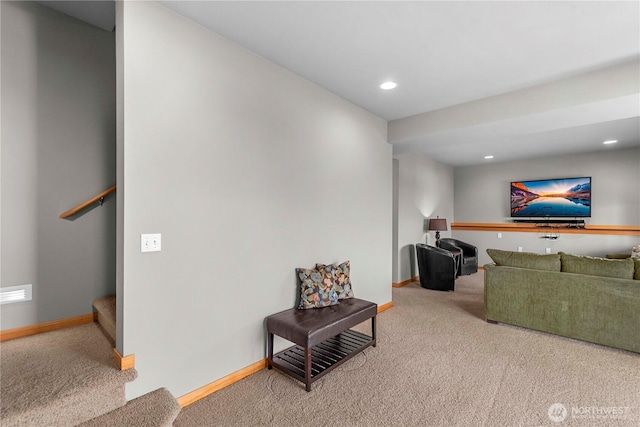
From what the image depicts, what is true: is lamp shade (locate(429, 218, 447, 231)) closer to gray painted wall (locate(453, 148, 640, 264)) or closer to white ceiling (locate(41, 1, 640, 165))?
gray painted wall (locate(453, 148, 640, 264))

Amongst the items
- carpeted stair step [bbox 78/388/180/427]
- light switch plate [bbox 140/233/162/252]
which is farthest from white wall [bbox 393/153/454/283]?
carpeted stair step [bbox 78/388/180/427]

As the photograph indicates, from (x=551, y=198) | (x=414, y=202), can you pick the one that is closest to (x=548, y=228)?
(x=551, y=198)

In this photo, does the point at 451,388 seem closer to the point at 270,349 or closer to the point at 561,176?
the point at 270,349

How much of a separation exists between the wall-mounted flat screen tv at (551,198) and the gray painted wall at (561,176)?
133 mm

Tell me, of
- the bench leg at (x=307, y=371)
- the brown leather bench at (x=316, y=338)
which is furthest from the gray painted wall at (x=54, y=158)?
the bench leg at (x=307, y=371)

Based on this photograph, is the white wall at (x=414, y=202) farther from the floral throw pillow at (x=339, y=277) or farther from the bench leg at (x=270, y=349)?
the bench leg at (x=270, y=349)

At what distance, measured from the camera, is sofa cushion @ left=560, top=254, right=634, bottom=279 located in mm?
2889

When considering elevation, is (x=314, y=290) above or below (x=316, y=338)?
above

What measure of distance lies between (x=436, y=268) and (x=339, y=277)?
9.07ft

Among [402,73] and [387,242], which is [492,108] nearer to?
[402,73]

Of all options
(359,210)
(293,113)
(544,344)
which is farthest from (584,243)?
(293,113)

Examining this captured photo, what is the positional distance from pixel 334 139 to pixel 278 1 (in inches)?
61.7

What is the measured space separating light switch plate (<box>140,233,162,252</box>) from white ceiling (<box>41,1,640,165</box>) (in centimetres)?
153

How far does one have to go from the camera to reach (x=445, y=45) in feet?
7.63
